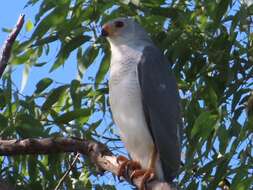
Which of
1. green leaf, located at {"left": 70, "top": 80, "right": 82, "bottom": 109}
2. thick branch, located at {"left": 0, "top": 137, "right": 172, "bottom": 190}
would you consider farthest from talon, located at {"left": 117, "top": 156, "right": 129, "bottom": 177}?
green leaf, located at {"left": 70, "top": 80, "right": 82, "bottom": 109}

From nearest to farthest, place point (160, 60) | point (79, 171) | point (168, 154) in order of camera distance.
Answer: point (168, 154) < point (160, 60) < point (79, 171)

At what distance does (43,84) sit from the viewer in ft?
17.1

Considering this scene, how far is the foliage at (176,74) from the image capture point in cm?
466

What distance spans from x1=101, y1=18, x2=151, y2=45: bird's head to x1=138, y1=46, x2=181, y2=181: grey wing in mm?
149

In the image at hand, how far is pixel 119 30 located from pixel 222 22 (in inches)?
22.3

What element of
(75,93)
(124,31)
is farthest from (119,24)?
(75,93)

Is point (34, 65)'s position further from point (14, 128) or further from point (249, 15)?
point (249, 15)

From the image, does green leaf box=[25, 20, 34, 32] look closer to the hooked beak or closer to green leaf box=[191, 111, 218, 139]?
the hooked beak

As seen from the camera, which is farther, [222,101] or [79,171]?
[79,171]

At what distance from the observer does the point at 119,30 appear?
5.20m

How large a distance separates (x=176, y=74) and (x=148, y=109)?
67cm

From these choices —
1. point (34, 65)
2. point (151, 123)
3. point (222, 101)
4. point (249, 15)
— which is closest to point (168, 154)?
point (151, 123)

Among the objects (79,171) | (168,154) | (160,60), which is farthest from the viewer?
(79,171)

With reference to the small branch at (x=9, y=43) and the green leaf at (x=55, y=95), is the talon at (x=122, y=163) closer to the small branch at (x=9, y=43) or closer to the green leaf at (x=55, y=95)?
the green leaf at (x=55, y=95)
